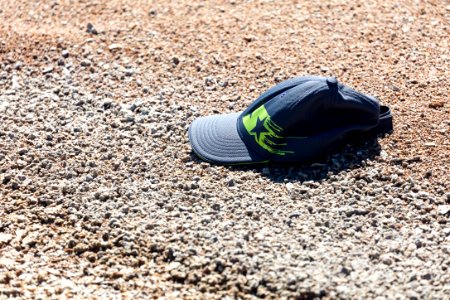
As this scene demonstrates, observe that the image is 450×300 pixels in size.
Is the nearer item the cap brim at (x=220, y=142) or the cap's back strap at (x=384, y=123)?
the cap brim at (x=220, y=142)

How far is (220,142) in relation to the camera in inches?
168

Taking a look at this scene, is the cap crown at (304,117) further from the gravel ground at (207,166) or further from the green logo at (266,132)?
the gravel ground at (207,166)

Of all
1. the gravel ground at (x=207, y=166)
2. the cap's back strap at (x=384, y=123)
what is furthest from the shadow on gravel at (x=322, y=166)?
the cap's back strap at (x=384, y=123)

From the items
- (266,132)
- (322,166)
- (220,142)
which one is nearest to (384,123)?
(322,166)

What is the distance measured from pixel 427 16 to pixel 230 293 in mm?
2826

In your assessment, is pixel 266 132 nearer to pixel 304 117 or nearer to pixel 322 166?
pixel 304 117

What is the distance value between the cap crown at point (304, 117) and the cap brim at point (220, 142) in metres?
0.05

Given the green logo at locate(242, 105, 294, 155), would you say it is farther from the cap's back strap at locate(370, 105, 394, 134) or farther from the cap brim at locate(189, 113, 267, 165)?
the cap's back strap at locate(370, 105, 394, 134)

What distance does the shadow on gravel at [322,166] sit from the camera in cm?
412

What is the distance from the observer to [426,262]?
3615 mm

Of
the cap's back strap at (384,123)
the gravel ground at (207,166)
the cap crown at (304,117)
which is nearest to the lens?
the gravel ground at (207,166)

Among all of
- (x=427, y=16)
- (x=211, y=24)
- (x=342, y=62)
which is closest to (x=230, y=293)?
(x=342, y=62)

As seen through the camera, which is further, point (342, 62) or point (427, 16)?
point (427, 16)

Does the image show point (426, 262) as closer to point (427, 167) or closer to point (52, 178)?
point (427, 167)
